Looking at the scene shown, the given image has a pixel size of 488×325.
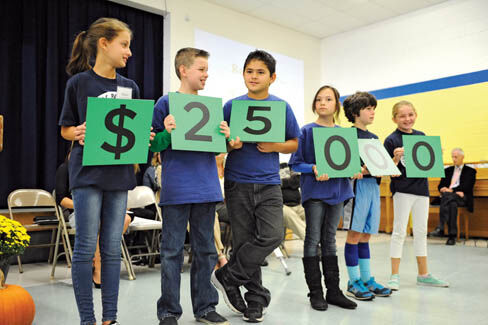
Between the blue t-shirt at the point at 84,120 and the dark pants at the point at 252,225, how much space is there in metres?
0.56

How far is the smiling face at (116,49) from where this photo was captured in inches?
71.5

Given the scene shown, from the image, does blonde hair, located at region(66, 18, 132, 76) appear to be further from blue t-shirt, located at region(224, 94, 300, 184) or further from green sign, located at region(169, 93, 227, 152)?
blue t-shirt, located at region(224, 94, 300, 184)

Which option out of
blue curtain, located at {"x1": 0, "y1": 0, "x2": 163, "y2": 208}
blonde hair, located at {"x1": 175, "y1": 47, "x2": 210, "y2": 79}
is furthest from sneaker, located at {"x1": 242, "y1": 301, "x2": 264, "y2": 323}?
blue curtain, located at {"x1": 0, "y1": 0, "x2": 163, "y2": 208}

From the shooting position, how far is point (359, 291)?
8.48ft

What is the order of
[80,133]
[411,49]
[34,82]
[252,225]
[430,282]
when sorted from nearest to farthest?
1. [80,133]
2. [252,225]
3. [430,282]
4. [34,82]
5. [411,49]

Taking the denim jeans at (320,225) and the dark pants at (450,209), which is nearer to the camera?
the denim jeans at (320,225)

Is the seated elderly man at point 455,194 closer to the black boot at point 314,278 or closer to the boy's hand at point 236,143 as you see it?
the black boot at point 314,278

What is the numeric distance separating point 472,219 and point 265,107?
5.27m

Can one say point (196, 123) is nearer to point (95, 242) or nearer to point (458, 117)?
point (95, 242)

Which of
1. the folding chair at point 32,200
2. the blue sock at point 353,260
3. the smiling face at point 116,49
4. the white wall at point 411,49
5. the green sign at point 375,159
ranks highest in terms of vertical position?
the white wall at point 411,49

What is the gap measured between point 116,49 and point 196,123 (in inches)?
17.7

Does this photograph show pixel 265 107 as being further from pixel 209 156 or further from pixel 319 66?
pixel 319 66

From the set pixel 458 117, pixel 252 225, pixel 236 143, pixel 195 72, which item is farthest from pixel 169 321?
pixel 458 117

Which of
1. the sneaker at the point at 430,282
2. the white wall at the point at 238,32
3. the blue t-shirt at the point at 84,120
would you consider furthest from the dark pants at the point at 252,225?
the white wall at the point at 238,32
